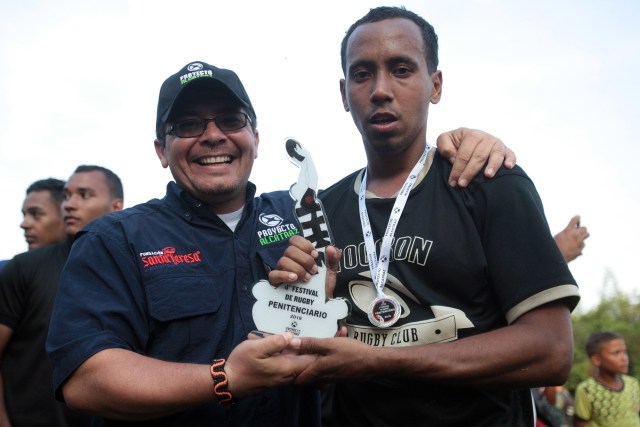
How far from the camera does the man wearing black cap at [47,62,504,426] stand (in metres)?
2.48

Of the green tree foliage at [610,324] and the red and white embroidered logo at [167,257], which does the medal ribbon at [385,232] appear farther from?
the green tree foliage at [610,324]

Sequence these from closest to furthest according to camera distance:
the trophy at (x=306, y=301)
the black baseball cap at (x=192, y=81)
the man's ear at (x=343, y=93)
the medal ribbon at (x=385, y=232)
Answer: the trophy at (x=306, y=301) → the medal ribbon at (x=385, y=232) → the black baseball cap at (x=192, y=81) → the man's ear at (x=343, y=93)

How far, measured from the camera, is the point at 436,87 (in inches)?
127

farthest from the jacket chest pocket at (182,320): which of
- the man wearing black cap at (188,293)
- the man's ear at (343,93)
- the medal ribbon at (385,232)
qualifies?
the man's ear at (343,93)

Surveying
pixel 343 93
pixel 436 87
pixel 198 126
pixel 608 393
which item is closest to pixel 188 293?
pixel 198 126

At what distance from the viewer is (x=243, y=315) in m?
2.89

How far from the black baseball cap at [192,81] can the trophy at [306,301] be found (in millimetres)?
805

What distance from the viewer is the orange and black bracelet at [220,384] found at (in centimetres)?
246

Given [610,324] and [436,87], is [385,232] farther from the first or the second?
[610,324]

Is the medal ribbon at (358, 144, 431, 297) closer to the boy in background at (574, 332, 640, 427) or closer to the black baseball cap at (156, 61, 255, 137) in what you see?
the black baseball cap at (156, 61, 255, 137)

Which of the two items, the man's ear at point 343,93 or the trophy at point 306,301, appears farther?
the man's ear at point 343,93

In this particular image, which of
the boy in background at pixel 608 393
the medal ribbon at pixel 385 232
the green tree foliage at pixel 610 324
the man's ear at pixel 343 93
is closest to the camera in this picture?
the medal ribbon at pixel 385 232

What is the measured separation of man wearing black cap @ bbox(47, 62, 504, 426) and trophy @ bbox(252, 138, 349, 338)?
15 centimetres

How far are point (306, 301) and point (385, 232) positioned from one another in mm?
475
